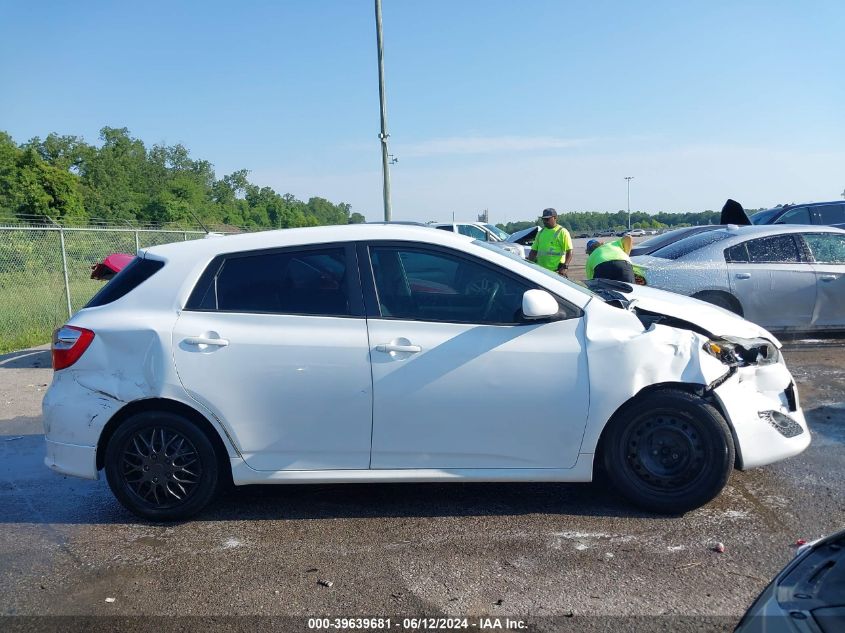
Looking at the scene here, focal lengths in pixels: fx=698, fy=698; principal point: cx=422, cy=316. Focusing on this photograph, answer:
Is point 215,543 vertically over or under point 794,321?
under

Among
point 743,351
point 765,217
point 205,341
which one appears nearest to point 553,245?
point 743,351

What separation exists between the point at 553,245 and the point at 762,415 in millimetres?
5780

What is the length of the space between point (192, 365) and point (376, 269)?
121 cm

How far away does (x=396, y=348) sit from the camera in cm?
399

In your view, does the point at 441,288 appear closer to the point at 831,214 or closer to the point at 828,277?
the point at 828,277

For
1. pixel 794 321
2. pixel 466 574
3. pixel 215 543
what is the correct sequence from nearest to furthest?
pixel 466 574 < pixel 215 543 < pixel 794 321

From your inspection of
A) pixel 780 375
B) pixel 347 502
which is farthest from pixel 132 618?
pixel 780 375

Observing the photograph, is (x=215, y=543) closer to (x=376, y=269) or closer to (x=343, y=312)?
(x=343, y=312)

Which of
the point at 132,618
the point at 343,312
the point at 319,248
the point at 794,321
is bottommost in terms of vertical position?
the point at 132,618

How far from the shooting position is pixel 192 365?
4.04 meters

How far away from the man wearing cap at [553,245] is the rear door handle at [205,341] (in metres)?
6.36

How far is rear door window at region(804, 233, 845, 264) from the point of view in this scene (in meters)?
8.80

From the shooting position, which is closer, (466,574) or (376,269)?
(466,574)

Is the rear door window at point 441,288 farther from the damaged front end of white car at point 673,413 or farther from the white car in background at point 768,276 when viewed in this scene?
the white car in background at point 768,276
